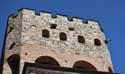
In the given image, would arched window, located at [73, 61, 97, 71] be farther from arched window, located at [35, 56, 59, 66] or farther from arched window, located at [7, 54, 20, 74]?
arched window, located at [7, 54, 20, 74]

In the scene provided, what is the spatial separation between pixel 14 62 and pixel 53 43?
257cm

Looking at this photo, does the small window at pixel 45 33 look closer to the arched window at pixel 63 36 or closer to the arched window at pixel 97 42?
the arched window at pixel 63 36

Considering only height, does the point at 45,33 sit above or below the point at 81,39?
above

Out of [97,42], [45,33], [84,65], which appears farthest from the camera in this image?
[97,42]

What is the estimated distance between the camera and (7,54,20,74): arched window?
2084 cm

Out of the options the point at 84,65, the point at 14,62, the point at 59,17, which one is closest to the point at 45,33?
the point at 59,17

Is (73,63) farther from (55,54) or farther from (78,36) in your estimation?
(78,36)

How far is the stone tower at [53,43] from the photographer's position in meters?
21.1

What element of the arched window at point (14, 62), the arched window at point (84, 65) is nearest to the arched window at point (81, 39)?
the arched window at point (84, 65)

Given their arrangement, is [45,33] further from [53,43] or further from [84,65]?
[84,65]

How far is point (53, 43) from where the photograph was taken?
22.2 m

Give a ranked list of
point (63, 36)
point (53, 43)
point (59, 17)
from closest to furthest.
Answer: point (53, 43) < point (63, 36) < point (59, 17)

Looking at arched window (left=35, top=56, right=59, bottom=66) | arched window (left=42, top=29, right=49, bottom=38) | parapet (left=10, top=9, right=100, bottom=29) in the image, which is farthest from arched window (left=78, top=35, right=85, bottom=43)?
arched window (left=35, top=56, right=59, bottom=66)

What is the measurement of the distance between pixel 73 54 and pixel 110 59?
2484mm
